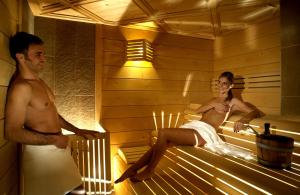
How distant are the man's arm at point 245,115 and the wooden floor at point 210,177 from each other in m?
0.45

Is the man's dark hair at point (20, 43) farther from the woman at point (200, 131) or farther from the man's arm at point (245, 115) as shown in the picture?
the man's arm at point (245, 115)

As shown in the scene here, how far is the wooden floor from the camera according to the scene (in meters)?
1.68

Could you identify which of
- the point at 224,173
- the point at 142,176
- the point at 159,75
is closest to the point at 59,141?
the point at 142,176

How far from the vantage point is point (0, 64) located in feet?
5.34

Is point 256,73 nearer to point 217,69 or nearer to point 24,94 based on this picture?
point 217,69

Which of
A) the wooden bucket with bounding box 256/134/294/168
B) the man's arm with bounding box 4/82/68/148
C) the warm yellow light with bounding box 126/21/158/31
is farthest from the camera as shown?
the warm yellow light with bounding box 126/21/158/31

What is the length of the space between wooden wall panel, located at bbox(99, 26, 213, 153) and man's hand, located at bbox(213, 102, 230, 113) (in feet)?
3.85

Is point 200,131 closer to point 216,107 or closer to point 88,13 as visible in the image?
point 216,107

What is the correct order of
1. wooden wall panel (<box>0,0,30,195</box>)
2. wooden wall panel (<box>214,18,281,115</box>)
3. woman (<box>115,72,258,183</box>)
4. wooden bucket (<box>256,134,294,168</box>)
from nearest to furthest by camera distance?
wooden wall panel (<box>0,0,30,195</box>)
wooden bucket (<box>256,134,294,168</box>)
woman (<box>115,72,258,183</box>)
wooden wall panel (<box>214,18,281,115</box>)

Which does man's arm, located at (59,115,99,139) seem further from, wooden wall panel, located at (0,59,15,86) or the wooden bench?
the wooden bench

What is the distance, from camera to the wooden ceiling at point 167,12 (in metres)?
2.71

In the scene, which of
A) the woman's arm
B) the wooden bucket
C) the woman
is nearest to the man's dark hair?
the woman

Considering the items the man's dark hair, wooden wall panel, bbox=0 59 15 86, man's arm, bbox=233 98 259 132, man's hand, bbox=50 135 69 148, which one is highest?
the man's dark hair

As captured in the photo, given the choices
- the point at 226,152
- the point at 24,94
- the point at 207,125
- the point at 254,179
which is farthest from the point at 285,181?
the point at 24,94
